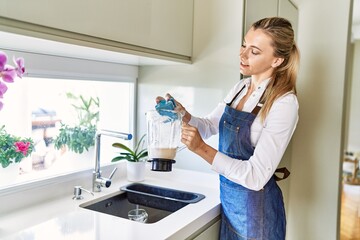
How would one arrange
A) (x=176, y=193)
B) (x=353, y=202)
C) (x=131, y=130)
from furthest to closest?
(x=353, y=202) → (x=131, y=130) → (x=176, y=193)

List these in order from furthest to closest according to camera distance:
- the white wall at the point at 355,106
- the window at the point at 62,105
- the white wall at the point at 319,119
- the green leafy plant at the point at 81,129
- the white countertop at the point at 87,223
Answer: the white wall at the point at 355,106 → the green leafy plant at the point at 81,129 → the white wall at the point at 319,119 → the window at the point at 62,105 → the white countertop at the point at 87,223

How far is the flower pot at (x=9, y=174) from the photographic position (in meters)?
1.26

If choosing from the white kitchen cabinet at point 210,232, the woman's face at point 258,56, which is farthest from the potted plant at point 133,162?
the woman's face at point 258,56

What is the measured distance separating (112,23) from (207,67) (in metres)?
0.63

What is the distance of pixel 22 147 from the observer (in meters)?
1.31

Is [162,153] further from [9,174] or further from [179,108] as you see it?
[9,174]

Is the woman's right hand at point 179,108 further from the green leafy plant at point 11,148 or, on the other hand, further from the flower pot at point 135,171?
the green leafy plant at point 11,148

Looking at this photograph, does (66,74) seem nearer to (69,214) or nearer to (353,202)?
(69,214)

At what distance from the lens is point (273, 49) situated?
1196mm

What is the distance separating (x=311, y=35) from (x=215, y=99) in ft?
1.74

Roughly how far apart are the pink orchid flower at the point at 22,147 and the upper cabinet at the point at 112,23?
0.55m

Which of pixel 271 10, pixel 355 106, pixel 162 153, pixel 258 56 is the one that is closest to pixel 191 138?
pixel 162 153

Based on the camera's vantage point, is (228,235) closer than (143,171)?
Yes

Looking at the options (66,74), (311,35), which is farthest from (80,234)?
(311,35)
